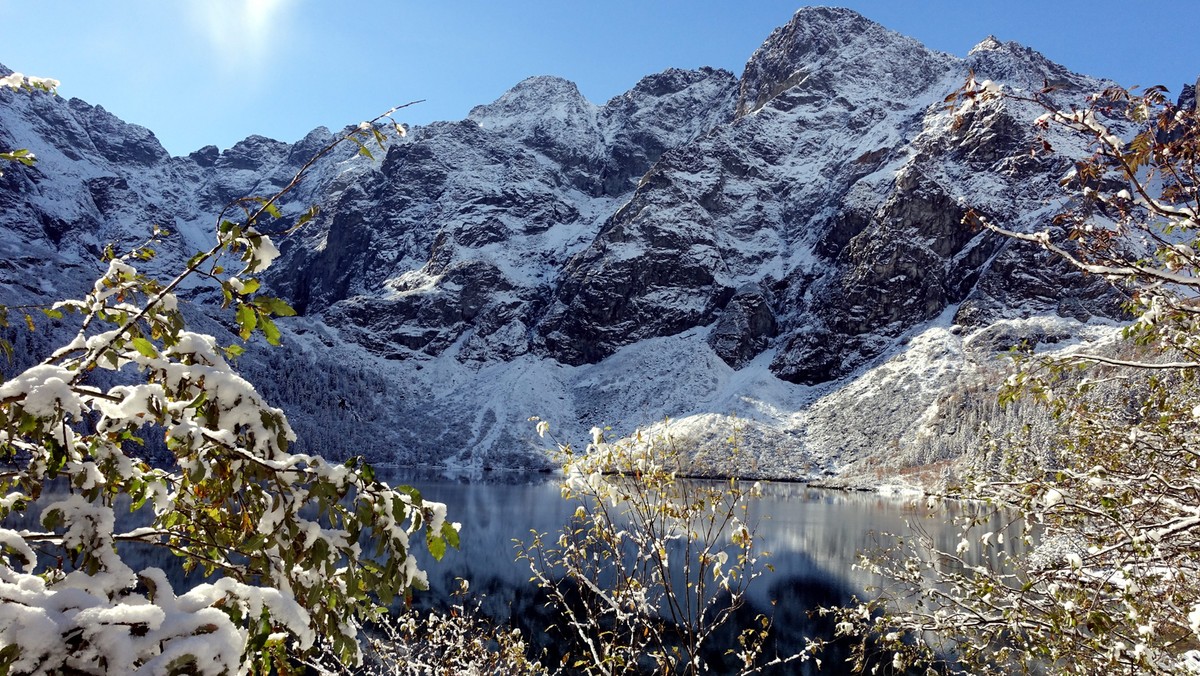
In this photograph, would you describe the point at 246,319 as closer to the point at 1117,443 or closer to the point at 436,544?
the point at 436,544

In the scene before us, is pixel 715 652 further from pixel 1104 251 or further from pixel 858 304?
pixel 858 304

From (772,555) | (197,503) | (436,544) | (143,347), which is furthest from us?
(772,555)

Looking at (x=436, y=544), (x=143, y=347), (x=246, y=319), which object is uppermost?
(x=246, y=319)

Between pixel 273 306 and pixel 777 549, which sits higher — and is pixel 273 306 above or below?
above

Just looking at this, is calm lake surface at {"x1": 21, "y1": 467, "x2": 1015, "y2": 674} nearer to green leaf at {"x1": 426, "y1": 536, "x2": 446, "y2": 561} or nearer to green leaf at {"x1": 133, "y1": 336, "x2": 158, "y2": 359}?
green leaf at {"x1": 426, "y1": 536, "x2": 446, "y2": 561}

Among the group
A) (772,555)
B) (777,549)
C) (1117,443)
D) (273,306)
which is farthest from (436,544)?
(777,549)

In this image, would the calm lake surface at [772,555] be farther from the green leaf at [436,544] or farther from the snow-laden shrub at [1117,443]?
the green leaf at [436,544]

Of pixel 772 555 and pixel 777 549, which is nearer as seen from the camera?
pixel 772 555

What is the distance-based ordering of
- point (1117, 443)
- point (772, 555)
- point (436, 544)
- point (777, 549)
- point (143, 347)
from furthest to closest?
1. point (777, 549)
2. point (772, 555)
3. point (1117, 443)
4. point (436, 544)
5. point (143, 347)

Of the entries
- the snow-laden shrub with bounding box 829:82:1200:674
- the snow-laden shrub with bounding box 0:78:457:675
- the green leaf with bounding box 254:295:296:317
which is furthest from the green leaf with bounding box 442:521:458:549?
the snow-laden shrub with bounding box 829:82:1200:674

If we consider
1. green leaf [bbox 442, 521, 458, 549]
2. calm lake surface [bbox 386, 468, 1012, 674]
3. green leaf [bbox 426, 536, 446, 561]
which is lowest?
calm lake surface [bbox 386, 468, 1012, 674]

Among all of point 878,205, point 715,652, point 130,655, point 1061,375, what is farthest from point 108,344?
point 878,205

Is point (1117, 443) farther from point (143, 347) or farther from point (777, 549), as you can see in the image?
point (777, 549)

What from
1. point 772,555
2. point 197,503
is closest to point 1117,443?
point 197,503
